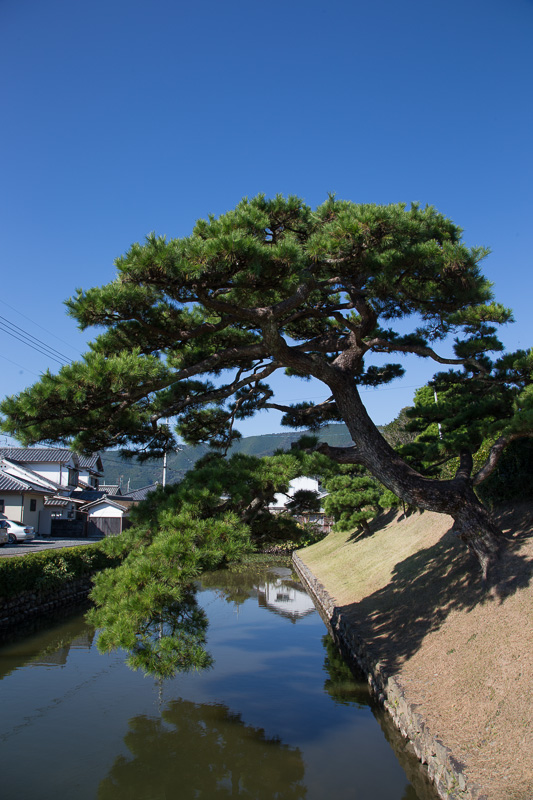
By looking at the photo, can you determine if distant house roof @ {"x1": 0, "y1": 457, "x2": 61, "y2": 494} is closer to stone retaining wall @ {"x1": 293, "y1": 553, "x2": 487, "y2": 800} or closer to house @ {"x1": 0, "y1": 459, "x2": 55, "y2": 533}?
house @ {"x1": 0, "y1": 459, "x2": 55, "y2": 533}

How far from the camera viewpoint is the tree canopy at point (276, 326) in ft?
16.1

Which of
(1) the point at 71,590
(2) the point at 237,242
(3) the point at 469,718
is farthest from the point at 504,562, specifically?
(1) the point at 71,590

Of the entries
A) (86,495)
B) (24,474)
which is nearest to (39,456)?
(24,474)

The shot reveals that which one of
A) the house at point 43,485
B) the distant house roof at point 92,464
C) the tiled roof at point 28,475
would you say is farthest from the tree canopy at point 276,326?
the distant house roof at point 92,464

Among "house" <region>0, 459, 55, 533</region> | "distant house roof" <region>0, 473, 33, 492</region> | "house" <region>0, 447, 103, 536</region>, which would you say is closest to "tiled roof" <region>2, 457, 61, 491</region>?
"house" <region>0, 447, 103, 536</region>

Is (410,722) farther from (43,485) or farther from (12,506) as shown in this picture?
(43,485)

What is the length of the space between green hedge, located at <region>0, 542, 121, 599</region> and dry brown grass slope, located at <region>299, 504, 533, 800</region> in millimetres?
5666

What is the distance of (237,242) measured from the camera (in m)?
4.69

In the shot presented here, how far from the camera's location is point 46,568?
14.0 m

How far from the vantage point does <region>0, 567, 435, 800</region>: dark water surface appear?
17.5 feet

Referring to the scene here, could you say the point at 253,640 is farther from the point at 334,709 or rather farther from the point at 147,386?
the point at 147,386

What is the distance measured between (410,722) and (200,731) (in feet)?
9.31

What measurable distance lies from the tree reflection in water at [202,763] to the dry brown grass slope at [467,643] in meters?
1.72

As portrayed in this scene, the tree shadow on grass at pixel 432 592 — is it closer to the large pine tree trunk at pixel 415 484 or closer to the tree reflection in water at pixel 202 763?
the large pine tree trunk at pixel 415 484
